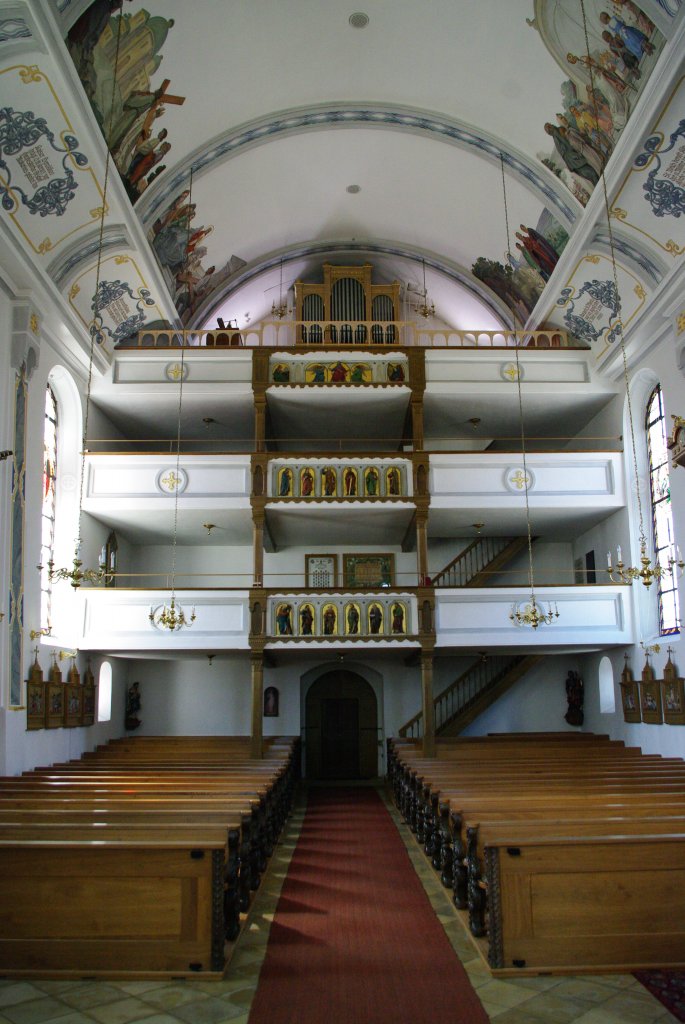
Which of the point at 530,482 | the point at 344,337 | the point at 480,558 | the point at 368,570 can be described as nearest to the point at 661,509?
the point at 530,482

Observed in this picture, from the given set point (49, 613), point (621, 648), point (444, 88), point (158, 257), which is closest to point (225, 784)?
Answer: point (49, 613)

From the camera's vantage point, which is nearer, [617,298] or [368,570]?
[617,298]

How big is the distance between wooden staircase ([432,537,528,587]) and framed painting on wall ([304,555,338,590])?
2.31m

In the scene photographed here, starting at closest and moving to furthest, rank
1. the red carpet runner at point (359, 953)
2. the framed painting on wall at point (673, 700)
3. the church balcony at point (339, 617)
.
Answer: the red carpet runner at point (359, 953)
the framed painting on wall at point (673, 700)
the church balcony at point (339, 617)

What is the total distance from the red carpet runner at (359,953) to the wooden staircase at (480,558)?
369 inches

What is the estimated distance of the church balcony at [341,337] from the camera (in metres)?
17.0

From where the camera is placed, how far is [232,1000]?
5.31m

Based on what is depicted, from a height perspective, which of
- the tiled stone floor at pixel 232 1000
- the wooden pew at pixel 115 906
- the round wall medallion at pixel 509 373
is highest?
the round wall medallion at pixel 509 373

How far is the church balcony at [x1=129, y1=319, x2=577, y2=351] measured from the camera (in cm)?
1705

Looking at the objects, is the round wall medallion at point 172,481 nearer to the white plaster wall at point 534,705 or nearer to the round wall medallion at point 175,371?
the round wall medallion at point 175,371

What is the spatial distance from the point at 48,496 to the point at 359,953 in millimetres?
10790

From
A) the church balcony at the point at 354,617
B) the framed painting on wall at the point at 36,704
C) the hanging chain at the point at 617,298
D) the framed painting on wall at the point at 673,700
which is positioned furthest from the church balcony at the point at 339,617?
the hanging chain at the point at 617,298

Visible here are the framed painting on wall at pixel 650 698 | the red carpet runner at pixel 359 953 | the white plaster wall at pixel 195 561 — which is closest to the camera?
the red carpet runner at pixel 359 953

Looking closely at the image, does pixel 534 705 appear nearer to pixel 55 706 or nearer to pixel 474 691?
pixel 474 691
